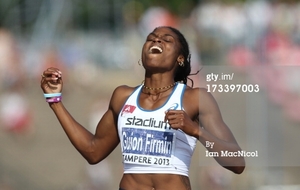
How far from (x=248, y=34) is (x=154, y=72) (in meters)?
7.88

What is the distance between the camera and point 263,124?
5695mm

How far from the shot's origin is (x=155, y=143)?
15.9 feet

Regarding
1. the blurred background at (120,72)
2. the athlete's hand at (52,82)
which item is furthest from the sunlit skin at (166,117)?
the blurred background at (120,72)

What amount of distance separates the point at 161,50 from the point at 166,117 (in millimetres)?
636

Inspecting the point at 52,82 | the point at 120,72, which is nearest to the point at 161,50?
the point at 52,82

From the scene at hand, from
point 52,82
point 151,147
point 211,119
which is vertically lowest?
point 151,147

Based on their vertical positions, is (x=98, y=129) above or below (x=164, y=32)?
below

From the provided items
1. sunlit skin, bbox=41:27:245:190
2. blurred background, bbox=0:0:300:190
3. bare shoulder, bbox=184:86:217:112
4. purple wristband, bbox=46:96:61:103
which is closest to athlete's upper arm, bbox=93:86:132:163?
sunlit skin, bbox=41:27:245:190

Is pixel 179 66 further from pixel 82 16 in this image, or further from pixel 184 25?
pixel 82 16

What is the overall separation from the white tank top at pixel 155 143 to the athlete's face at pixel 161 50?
23 centimetres

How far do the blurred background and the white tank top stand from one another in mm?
619

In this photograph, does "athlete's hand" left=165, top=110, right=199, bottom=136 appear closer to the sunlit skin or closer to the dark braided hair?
the sunlit skin

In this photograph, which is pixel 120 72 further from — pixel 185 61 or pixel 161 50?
pixel 161 50

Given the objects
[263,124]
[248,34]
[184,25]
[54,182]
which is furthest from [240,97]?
[184,25]
